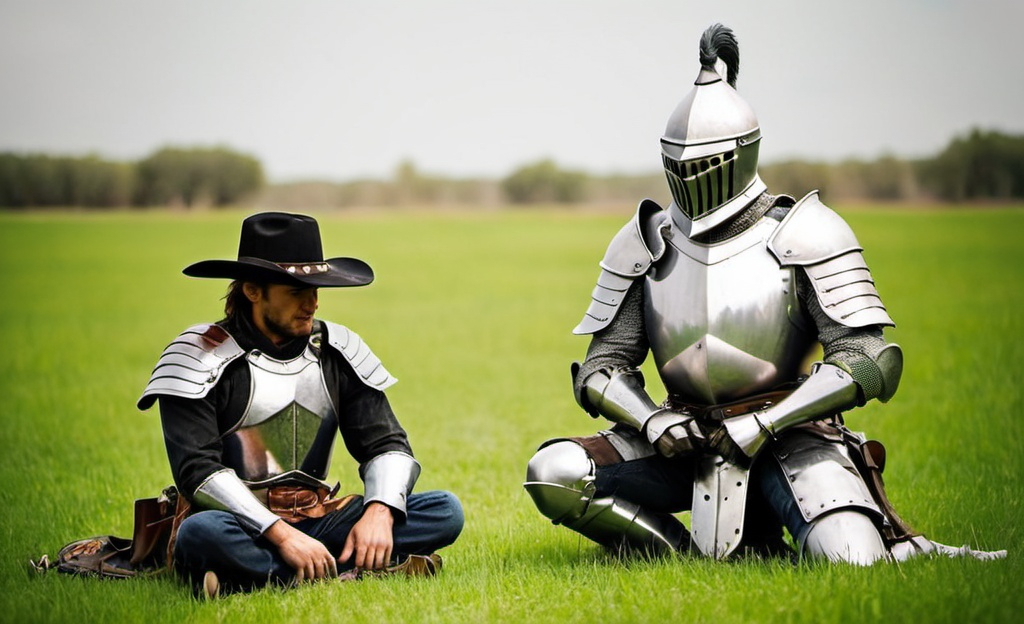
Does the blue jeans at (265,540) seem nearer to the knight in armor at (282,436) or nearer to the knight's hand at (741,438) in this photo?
the knight in armor at (282,436)

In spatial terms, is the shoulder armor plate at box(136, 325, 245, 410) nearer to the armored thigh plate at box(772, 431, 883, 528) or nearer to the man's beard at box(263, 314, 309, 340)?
the man's beard at box(263, 314, 309, 340)

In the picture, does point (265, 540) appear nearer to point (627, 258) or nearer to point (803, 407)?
point (627, 258)

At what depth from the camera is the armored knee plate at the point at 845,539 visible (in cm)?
530

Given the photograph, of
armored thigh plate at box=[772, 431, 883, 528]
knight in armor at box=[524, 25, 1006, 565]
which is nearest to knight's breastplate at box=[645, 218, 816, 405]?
knight in armor at box=[524, 25, 1006, 565]

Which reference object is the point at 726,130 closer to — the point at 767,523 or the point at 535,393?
the point at 767,523

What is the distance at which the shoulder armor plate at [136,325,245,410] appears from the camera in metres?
5.53

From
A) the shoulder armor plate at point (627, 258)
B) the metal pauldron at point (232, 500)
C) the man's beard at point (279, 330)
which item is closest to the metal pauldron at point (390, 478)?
the metal pauldron at point (232, 500)

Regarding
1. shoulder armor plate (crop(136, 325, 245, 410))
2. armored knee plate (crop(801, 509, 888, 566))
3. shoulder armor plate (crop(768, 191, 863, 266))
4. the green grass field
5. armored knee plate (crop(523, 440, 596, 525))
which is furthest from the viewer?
armored knee plate (crop(523, 440, 596, 525))

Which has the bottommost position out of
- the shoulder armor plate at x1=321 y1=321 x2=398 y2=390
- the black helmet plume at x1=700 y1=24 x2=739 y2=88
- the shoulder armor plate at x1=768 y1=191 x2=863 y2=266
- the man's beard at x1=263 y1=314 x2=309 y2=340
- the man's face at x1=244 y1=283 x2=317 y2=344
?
the shoulder armor plate at x1=321 y1=321 x2=398 y2=390

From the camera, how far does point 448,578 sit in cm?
→ 582

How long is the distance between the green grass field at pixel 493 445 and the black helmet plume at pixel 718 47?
2437 millimetres

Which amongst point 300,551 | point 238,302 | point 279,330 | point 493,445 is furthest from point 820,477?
point 493,445

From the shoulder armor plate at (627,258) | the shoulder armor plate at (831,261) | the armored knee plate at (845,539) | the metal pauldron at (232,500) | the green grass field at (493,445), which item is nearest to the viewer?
the green grass field at (493,445)

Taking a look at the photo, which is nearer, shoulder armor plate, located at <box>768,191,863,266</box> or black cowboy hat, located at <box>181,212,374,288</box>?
black cowboy hat, located at <box>181,212,374,288</box>
